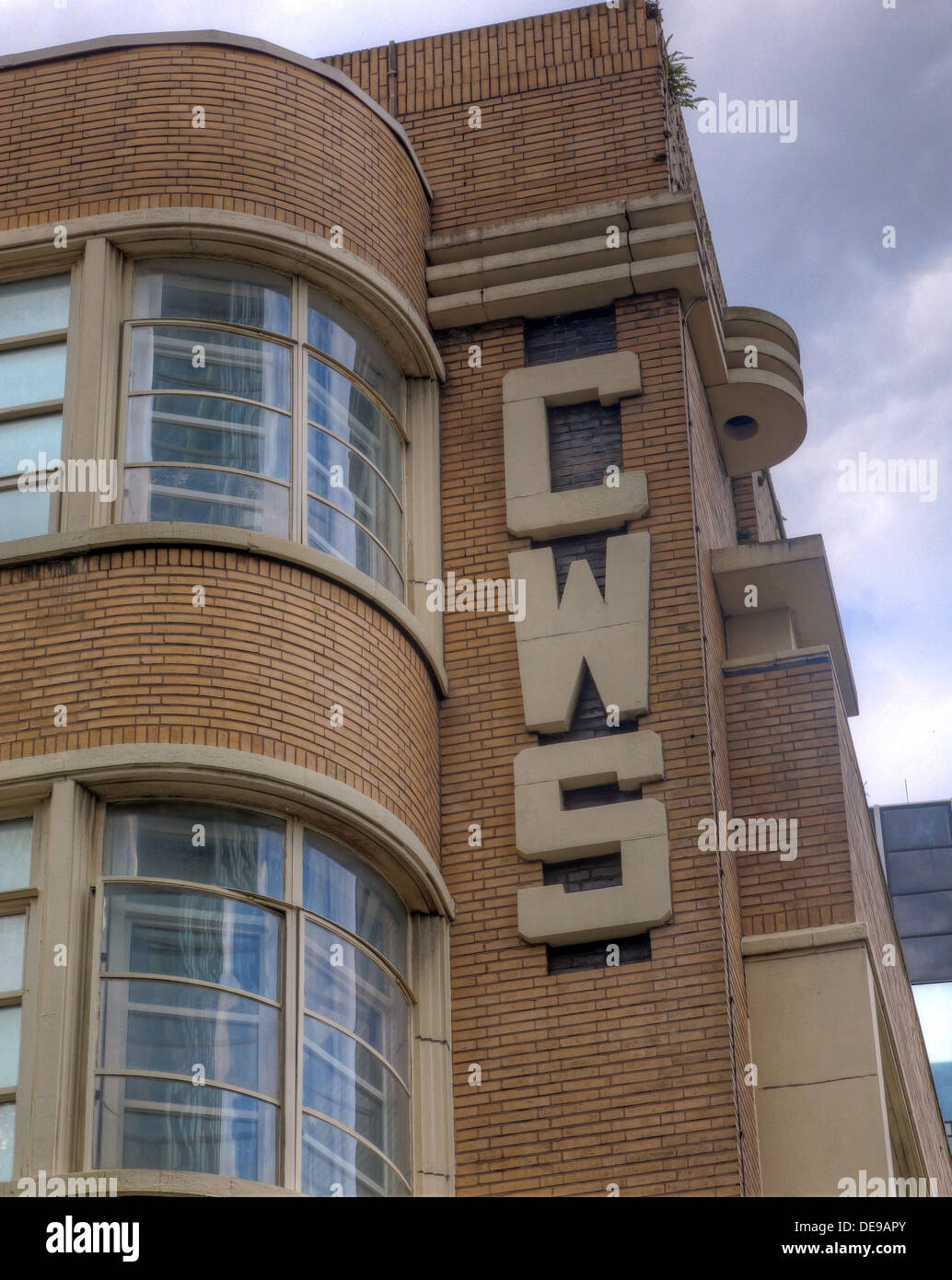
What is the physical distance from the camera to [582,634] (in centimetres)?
1440

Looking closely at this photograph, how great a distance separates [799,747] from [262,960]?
4.56 meters

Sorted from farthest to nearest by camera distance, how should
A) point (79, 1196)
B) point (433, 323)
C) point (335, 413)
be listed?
1. point (433, 323)
2. point (335, 413)
3. point (79, 1196)

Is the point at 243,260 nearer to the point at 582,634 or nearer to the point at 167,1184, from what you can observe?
the point at 582,634

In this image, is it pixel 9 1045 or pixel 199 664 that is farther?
pixel 199 664

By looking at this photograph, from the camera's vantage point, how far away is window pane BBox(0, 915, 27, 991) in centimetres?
1155

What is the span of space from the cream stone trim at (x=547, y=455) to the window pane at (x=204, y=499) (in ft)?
6.88

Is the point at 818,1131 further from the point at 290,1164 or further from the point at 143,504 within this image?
the point at 143,504

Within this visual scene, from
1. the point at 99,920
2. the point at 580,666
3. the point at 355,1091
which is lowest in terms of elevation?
the point at 355,1091

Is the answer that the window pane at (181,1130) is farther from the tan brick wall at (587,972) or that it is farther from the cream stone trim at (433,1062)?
the tan brick wall at (587,972)

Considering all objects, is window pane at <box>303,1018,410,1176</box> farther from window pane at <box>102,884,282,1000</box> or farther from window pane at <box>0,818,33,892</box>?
window pane at <box>0,818,33,892</box>

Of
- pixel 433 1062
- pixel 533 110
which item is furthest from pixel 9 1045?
pixel 533 110

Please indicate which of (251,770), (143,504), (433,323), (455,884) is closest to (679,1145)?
(455,884)

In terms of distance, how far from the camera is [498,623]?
48.1 feet

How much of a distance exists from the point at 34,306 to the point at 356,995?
4.94 meters
